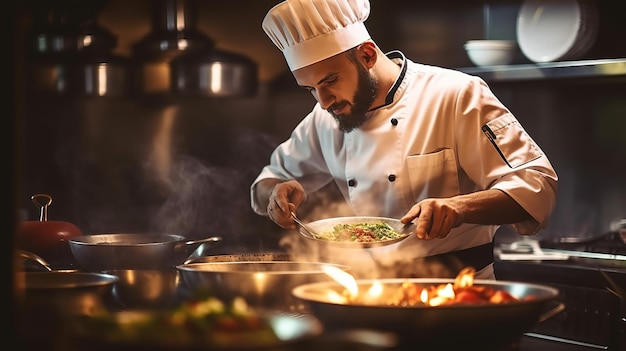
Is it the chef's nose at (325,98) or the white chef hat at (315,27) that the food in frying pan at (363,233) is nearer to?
the chef's nose at (325,98)

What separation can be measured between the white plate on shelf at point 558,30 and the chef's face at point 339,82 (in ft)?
5.12

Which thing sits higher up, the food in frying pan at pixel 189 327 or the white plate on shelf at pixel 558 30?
the white plate on shelf at pixel 558 30

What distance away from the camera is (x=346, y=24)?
8.79 feet

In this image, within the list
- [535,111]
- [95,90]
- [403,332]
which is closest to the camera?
[403,332]

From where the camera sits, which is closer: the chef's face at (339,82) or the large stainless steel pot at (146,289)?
the large stainless steel pot at (146,289)

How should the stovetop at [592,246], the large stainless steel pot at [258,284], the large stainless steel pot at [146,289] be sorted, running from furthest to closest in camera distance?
1. the stovetop at [592,246]
2. the large stainless steel pot at [146,289]
3. the large stainless steel pot at [258,284]

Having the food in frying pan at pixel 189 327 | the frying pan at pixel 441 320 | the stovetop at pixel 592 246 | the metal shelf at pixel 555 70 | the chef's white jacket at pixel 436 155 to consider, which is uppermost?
the metal shelf at pixel 555 70

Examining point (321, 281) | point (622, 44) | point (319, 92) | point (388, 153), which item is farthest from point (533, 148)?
point (622, 44)

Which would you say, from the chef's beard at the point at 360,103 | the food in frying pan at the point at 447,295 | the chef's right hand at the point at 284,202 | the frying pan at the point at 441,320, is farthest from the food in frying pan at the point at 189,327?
the chef's beard at the point at 360,103

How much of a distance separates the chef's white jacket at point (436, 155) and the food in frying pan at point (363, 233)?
0.17m

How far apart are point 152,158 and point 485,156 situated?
2102 mm

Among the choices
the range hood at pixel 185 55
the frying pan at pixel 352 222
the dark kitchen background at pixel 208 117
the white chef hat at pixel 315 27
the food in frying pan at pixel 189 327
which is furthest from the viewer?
the range hood at pixel 185 55

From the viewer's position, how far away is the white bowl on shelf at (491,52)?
3.98 meters

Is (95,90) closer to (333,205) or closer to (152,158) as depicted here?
(152,158)
